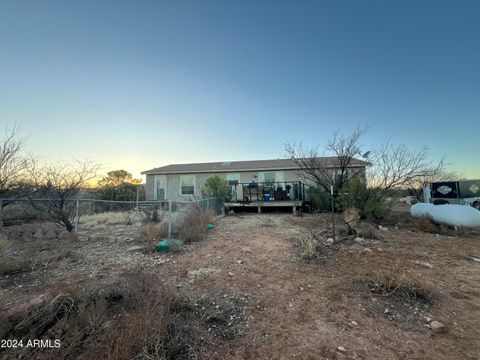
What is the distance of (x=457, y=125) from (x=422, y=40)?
613 cm

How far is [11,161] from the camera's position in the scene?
28.6 ft

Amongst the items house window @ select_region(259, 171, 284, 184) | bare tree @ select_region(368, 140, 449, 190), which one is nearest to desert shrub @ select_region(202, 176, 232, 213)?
house window @ select_region(259, 171, 284, 184)

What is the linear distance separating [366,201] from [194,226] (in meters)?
7.17

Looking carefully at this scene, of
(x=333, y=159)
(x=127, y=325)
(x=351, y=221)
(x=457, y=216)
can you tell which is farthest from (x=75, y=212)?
(x=333, y=159)

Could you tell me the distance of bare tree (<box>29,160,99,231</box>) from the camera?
724 cm

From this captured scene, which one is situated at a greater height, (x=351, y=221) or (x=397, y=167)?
(x=397, y=167)

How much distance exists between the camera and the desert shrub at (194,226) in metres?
6.34

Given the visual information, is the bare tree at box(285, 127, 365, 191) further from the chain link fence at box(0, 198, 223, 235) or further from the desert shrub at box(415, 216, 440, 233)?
the chain link fence at box(0, 198, 223, 235)

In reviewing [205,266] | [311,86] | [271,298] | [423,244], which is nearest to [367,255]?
[423,244]

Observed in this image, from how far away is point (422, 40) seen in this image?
→ 7.88 meters

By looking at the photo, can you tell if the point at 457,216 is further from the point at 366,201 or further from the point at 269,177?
the point at 269,177

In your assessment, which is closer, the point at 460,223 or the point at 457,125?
the point at 460,223

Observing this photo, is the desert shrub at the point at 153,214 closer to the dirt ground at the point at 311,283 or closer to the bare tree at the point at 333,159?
the dirt ground at the point at 311,283

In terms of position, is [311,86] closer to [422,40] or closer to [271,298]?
[422,40]
